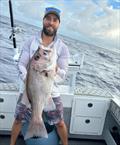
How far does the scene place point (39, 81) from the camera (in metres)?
2.07

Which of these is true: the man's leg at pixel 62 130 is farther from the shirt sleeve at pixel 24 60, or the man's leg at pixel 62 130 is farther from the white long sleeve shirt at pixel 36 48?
the shirt sleeve at pixel 24 60

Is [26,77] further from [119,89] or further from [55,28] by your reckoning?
[119,89]

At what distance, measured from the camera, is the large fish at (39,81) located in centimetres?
198

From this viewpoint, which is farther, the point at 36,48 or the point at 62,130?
the point at 62,130

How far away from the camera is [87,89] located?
353cm

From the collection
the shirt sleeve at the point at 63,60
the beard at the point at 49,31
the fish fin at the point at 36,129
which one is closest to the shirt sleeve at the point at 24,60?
the beard at the point at 49,31

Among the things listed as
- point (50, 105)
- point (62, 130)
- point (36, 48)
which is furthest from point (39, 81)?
point (62, 130)

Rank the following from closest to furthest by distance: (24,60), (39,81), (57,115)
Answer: (39,81) < (24,60) < (57,115)

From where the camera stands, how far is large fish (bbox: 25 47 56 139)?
1978 millimetres

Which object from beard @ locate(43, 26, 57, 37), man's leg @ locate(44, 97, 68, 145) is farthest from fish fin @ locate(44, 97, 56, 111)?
beard @ locate(43, 26, 57, 37)

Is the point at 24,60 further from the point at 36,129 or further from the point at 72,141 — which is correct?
the point at 72,141

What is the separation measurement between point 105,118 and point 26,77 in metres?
1.57

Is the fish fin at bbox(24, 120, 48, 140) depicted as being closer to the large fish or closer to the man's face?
the large fish

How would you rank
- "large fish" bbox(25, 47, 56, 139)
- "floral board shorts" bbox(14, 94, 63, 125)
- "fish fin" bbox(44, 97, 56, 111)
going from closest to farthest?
"large fish" bbox(25, 47, 56, 139) < "fish fin" bbox(44, 97, 56, 111) < "floral board shorts" bbox(14, 94, 63, 125)
